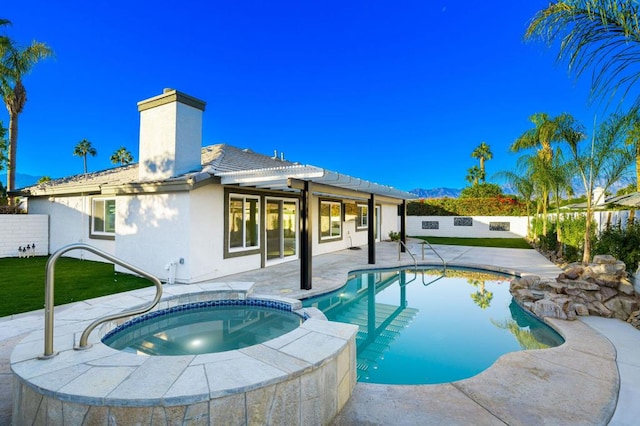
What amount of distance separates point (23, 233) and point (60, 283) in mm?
7760

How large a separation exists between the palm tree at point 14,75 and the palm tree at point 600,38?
79.1 ft

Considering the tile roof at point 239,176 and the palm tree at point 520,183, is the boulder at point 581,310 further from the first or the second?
the palm tree at point 520,183

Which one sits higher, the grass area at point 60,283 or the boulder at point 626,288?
the boulder at point 626,288

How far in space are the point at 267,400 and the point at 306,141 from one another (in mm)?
40788

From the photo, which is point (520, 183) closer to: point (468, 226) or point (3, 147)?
point (468, 226)

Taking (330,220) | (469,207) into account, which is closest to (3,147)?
(330,220)

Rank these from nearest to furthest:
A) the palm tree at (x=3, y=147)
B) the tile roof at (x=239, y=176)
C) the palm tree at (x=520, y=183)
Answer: the tile roof at (x=239, y=176), the palm tree at (x=520, y=183), the palm tree at (x=3, y=147)

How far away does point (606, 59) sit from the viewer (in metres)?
3.62

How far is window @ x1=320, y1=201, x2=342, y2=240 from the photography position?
15202mm

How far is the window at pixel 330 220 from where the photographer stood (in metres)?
15.2

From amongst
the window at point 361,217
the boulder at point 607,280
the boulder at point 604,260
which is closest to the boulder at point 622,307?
the boulder at point 607,280

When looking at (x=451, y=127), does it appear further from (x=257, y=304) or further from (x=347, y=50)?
(x=257, y=304)

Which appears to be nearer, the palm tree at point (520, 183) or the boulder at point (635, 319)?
the boulder at point (635, 319)

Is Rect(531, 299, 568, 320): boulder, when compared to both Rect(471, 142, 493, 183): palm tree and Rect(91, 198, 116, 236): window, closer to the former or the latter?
Rect(91, 198, 116, 236): window
